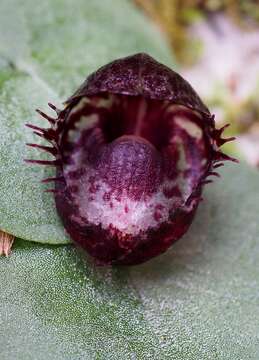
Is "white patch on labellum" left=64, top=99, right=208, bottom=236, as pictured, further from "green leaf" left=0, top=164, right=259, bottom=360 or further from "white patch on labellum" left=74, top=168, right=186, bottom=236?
"green leaf" left=0, top=164, right=259, bottom=360

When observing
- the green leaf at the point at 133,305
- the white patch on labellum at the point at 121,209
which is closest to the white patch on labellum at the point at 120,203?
the white patch on labellum at the point at 121,209

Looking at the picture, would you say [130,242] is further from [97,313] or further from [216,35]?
[216,35]

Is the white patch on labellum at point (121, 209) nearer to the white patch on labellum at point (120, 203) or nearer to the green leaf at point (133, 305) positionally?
the white patch on labellum at point (120, 203)

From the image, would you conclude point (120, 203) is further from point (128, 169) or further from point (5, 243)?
point (5, 243)

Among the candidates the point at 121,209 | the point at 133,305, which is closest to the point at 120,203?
the point at 121,209

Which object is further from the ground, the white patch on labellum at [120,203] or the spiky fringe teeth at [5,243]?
the white patch on labellum at [120,203]
